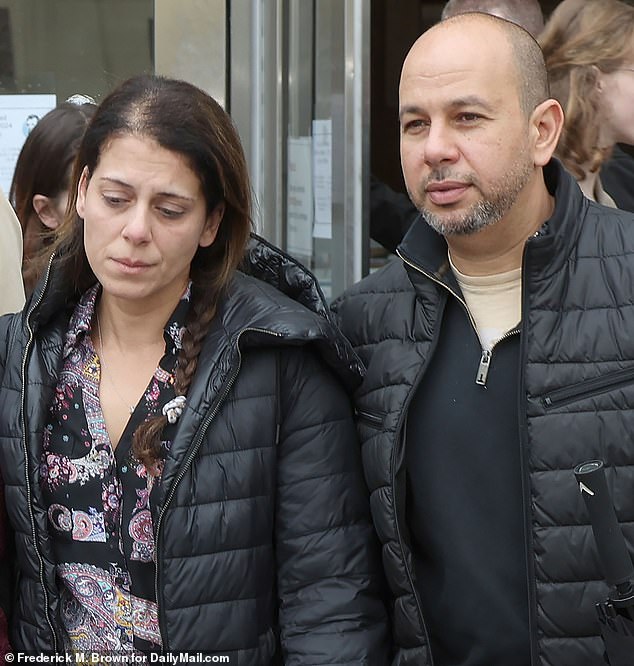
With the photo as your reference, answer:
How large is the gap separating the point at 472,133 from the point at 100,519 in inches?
42.1

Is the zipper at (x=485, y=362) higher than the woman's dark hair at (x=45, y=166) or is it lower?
lower

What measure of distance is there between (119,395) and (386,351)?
57 cm

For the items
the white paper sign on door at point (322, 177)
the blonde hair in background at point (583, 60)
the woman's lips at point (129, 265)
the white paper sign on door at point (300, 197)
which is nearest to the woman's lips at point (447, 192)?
the woman's lips at point (129, 265)

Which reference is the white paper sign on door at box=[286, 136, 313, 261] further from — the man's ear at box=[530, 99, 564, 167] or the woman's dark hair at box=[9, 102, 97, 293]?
the man's ear at box=[530, 99, 564, 167]

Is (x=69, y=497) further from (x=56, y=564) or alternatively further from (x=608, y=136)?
(x=608, y=136)

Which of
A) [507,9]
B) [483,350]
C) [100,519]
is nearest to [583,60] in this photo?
[507,9]

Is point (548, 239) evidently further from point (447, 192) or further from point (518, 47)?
point (518, 47)

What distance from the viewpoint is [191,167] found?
95.0 inches

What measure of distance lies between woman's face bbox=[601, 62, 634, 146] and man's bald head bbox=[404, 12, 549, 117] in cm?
91

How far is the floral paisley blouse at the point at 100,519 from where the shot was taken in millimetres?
2365

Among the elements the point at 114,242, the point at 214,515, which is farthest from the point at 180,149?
the point at 214,515

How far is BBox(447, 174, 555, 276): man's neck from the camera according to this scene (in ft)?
7.66

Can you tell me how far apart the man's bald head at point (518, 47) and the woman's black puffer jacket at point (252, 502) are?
1.97 ft

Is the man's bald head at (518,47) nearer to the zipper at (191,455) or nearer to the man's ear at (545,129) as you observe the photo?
the man's ear at (545,129)
